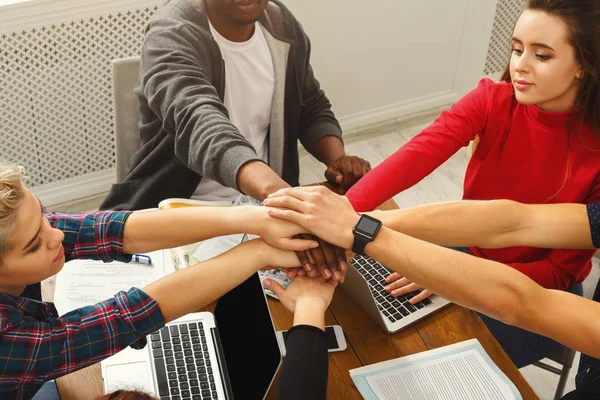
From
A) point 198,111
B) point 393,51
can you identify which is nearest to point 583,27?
point 198,111

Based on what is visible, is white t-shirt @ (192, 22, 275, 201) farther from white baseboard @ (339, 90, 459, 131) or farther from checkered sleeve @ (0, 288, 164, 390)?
white baseboard @ (339, 90, 459, 131)

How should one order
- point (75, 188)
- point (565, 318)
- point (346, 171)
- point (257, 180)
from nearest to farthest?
point (565, 318) → point (257, 180) → point (346, 171) → point (75, 188)

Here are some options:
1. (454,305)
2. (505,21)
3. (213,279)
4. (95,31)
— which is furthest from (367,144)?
(213,279)

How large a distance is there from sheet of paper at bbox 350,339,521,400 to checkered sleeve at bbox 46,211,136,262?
1.81 ft

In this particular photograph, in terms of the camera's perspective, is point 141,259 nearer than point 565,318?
No

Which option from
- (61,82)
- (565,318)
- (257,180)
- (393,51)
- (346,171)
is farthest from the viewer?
(393,51)

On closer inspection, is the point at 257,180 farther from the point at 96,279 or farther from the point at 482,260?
the point at 482,260

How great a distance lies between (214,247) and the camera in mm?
1639

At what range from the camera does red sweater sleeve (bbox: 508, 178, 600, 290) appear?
1771mm

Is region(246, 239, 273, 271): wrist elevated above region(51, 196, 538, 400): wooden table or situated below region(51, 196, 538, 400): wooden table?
above

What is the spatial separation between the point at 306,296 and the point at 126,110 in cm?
88

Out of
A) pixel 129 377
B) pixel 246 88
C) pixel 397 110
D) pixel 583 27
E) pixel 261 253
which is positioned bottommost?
pixel 397 110

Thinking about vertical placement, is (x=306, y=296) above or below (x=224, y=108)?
below

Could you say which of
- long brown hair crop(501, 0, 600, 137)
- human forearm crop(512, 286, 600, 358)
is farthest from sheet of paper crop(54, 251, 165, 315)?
long brown hair crop(501, 0, 600, 137)
